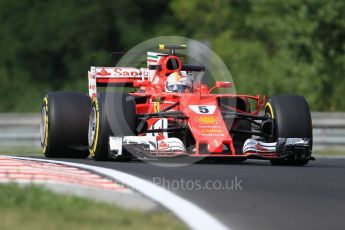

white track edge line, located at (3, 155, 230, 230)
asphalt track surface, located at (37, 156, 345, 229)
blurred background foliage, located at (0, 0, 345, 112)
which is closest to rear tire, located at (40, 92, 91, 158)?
asphalt track surface, located at (37, 156, 345, 229)

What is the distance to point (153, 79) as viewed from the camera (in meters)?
14.3

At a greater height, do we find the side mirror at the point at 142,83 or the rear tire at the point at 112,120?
the side mirror at the point at 142,83

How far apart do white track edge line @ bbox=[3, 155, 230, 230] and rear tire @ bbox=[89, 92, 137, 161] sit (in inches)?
89.6

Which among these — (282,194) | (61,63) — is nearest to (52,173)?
(282,194)

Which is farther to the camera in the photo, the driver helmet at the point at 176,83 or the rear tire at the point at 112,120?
the driver helmet at the point at 176,83

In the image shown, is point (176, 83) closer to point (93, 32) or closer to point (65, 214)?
point (65, 214)

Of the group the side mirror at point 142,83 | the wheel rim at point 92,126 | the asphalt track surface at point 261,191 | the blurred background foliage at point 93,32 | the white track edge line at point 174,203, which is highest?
the blurred background foliage at point 93,32

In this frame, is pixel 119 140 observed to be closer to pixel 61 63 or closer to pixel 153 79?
pixel 153 79

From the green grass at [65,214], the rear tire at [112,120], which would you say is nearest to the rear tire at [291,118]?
the rear tire at [112,120]

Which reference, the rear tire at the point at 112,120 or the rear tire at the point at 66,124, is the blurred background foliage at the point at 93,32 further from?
the rear tire at the point at 112,120

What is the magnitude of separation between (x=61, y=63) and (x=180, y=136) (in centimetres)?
2817

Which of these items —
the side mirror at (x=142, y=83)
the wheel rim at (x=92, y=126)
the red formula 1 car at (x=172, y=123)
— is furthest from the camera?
the side mirror at (x=142, y=83)

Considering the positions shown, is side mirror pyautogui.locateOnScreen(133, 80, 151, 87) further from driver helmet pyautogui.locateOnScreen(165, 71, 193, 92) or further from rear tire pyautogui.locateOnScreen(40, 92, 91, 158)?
rear tire pyautogui.locateOnScreen(40, 92, 91, 158)

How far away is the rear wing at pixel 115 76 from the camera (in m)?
14.8
